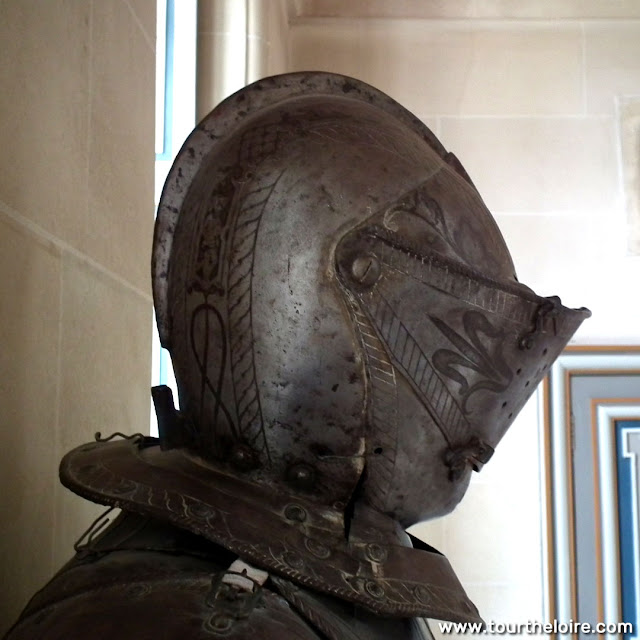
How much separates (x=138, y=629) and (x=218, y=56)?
2335 millimetres

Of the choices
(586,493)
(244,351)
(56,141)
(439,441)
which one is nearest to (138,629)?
(244,351)

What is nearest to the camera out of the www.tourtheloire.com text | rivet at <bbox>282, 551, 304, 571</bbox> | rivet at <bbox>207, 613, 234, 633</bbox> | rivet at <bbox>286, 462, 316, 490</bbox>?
rivet at <bbox>207, 613, 234, 633</bbox>

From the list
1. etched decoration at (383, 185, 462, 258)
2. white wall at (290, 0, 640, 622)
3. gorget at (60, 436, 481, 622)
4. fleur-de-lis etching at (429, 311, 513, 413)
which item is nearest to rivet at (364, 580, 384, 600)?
gorget at (60, 436, 481, 622)

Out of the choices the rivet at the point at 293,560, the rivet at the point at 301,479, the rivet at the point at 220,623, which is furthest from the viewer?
the rivet at the point at 301,479

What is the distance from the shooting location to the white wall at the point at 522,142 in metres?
3.03

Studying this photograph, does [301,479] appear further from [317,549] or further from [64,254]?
[64,254]

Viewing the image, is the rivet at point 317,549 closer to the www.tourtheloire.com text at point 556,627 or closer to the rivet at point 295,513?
the rivet at point 295,513

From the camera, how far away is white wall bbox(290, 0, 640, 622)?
9.95ft

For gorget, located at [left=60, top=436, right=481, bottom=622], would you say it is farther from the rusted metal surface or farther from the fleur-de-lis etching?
the fleur-de-lis etching

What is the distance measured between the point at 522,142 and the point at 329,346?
2440 mm

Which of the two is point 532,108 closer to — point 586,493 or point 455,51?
point 455,51

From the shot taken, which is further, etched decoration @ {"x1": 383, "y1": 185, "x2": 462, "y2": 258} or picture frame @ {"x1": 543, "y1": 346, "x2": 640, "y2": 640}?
picture frame @ {"x1": 543, "y1": 346, "x2": 640, "y2": 640}

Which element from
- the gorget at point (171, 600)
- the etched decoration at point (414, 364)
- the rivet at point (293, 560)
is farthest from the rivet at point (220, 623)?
the etched decoration at point (414, 364)

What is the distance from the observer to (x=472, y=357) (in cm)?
106
